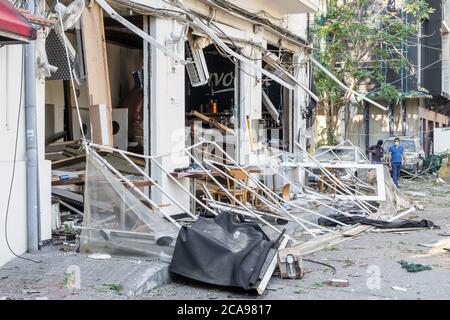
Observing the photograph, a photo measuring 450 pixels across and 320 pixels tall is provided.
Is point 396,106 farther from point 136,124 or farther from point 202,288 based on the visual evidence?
point 202,288

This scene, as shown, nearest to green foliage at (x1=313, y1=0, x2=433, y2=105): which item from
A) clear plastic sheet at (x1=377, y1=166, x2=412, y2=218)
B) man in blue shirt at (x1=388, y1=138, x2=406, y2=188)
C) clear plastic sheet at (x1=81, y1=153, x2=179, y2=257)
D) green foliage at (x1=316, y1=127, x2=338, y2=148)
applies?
green foliage at (x1=316, y1=127, x2=338, y2=148)

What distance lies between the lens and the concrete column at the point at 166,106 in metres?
10.5

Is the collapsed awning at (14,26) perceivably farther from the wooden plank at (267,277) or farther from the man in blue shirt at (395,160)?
the man in blue shirt at (395,160)

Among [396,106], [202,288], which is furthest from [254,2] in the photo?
[396,106]

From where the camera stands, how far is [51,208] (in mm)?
8242

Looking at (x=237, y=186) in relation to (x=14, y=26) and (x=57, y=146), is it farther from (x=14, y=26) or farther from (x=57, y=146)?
(x=14, y=26)

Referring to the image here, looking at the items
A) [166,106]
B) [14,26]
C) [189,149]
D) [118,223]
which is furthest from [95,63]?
[14,26]

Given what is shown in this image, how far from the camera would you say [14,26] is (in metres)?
6.06

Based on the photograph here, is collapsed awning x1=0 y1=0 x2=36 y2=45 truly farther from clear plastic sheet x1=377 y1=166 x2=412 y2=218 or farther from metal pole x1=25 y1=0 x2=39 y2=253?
clear plastic sheet x1=377 y1=166 x2=412 y2=218

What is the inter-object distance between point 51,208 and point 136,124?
4.90 m

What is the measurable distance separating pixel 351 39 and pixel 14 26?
66.9 ft

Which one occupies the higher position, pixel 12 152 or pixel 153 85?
pixel 153 85

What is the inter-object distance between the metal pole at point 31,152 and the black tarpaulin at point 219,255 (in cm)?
178

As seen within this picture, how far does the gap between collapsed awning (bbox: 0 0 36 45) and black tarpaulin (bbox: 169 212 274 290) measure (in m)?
2.62
